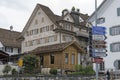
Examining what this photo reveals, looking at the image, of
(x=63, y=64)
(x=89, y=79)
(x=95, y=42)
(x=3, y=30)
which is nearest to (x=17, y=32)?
(x=3, y=30)

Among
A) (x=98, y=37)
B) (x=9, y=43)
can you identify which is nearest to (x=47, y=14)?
(x=9, y=43)

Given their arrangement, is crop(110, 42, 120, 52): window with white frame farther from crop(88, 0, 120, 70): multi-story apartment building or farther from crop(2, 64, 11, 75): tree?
crop(2, 64, 11, 75): tree

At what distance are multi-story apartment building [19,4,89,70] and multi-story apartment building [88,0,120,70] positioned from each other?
5.85m

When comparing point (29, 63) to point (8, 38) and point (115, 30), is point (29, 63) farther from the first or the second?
point (8, 38)

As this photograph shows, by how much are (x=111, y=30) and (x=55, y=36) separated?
15.7 metres

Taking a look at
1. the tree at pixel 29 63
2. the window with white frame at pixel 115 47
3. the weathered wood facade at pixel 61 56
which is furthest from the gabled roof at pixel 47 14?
the window with white frame at pixel 115 47

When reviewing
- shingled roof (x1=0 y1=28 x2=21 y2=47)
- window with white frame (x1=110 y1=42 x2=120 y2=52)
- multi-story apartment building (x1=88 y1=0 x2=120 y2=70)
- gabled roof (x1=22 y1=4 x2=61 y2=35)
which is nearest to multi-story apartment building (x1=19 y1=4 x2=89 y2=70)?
gabled roof (x1=22 y1=4 x2=61 y2=35)

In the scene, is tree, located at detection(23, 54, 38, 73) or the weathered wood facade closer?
tree, located at detection(23, 54, 38, 73)

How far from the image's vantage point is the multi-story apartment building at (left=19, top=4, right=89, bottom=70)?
4916 cm

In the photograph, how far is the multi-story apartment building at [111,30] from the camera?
148ft

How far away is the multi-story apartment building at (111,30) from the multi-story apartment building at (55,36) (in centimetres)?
585

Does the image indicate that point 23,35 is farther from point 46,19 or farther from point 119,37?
point 119,37

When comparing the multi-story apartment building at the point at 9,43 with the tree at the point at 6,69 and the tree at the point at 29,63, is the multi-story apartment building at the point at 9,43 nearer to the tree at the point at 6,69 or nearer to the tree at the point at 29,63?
the tree at the point at 29,63

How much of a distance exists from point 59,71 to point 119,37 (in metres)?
10.1
